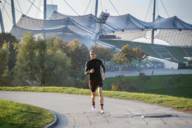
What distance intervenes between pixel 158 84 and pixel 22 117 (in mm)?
45287

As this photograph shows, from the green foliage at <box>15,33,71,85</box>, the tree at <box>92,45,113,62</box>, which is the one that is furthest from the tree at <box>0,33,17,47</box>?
the tree at <box>92,45,113,62</box>

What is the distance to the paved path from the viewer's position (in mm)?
8406

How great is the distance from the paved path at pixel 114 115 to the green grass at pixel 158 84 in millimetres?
32271

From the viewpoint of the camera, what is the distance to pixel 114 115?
952 centimetres

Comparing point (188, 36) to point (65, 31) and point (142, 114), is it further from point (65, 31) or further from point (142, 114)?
point (142, 114)

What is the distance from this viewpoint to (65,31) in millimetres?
78438

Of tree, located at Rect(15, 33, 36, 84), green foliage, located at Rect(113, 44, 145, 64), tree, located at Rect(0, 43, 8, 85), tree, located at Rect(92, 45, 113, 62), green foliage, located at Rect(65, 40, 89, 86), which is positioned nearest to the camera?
tree, located at Rect(0, 43, 8, 85)

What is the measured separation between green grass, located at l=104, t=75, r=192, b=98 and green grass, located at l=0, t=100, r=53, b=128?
34.6 m

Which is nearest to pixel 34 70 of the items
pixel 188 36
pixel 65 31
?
pixel 65 31

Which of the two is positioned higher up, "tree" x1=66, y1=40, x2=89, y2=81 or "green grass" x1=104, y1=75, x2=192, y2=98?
"tree" x1=66, y1=40, x2=89, y2=81

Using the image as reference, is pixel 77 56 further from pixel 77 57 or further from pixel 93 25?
pixel 93 25

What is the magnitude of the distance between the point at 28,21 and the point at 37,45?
4509 cm

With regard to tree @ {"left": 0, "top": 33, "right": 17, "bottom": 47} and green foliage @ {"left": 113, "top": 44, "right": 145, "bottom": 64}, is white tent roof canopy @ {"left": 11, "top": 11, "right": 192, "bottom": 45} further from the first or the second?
tree @ {"left": 0, "top": 33, "right": 17, "bottom": 47}

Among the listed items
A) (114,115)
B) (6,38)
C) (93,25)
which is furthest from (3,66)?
(93,25)
